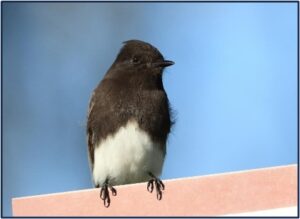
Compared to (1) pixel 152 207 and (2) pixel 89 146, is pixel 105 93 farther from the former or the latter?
(1) pixel 152 207

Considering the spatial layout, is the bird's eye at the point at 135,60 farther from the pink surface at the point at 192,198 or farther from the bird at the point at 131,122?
the pink surface at the point at 192,198

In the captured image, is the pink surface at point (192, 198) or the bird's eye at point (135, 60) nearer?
the pink surface at point (192, 198)

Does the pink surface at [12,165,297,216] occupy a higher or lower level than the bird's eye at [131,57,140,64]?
lower

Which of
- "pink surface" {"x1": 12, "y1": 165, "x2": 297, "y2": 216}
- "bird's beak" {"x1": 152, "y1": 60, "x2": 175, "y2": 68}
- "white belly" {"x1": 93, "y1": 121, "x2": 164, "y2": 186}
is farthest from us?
"bird's beak" {"x1": 152, "y1": 60, "x2": 175, "y2": 68}

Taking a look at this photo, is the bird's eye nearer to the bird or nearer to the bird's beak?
the bird

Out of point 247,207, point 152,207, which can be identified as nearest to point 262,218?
point 247,207

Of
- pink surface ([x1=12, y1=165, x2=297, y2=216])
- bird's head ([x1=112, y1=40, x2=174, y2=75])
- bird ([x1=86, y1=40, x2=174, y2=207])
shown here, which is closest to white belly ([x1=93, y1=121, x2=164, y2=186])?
bird ([x1=86, y1=40, x2=174, y2=207])

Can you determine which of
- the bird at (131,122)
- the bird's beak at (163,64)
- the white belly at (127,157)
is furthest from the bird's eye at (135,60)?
the white belly at (127,157)
